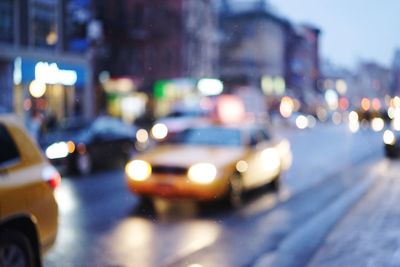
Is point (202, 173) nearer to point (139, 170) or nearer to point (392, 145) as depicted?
point (139, 170)

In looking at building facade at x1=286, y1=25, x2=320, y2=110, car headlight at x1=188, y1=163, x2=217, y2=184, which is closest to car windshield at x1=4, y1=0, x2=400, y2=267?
car headlight at x1=188, y1=163, x2=217, y2=184

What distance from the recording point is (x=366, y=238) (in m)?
8.10

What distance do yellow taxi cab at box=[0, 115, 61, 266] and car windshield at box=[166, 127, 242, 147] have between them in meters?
6.41

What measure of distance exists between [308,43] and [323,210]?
80.8 meters

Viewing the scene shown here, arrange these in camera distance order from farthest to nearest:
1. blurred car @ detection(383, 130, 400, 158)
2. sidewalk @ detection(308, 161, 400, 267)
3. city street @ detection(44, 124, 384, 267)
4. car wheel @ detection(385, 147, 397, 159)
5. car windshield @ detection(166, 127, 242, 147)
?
car wheel @ detection(385, 147, 397, 159), blurred car @ detection(383, 130, 400, 158), car windshield @ detection(166, 127, 242, 147), city street @ detection(44, 124, 384, 267), sidewalk @ detection(308, 161, 400, 267)

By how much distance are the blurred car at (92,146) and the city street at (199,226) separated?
28.0 inches

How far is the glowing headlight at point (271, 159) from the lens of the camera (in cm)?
1330

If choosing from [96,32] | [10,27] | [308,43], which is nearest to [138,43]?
[96,32]

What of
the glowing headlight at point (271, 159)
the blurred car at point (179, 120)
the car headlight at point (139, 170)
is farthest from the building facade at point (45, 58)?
the car headlight at point (139, 170)

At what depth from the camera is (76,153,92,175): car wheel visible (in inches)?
652

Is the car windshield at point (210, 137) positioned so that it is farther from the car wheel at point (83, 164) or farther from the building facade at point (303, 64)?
the building facade at point (303, 64)

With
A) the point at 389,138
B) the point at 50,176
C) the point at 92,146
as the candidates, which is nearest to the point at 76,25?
the point at 92,146

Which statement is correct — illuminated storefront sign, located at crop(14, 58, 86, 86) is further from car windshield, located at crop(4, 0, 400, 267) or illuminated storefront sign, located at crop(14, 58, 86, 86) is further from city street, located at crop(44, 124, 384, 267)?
city street, located at crop(44, 124, 384, 267)

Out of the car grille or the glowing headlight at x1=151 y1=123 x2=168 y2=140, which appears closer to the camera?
the car grille
